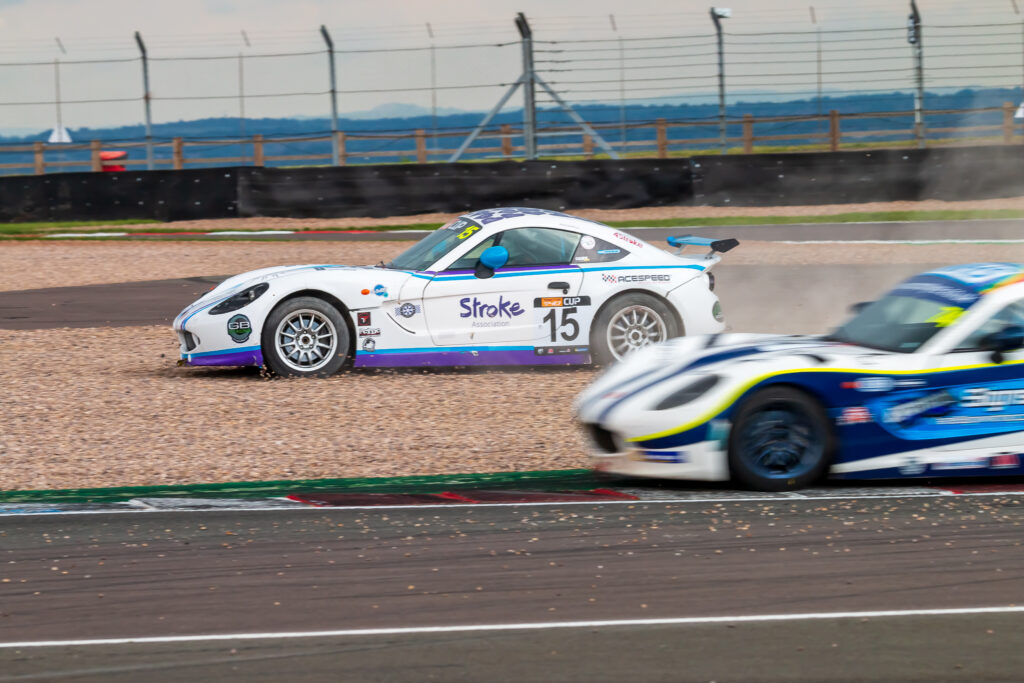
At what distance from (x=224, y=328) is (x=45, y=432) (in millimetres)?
1781

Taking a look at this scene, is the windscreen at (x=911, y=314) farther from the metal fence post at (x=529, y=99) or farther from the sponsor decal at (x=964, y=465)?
the metal fence post at (x=529, y=99)

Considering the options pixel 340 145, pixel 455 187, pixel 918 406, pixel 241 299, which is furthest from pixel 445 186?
pixel 918 406

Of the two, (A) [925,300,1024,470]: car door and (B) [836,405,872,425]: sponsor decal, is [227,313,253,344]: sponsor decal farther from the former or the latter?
(A) [925,300,1024,470]: car door

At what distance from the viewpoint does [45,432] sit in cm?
870

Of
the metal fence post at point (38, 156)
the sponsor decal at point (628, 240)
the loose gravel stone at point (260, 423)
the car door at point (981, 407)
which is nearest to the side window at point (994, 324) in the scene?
the car door at point (981, 407)

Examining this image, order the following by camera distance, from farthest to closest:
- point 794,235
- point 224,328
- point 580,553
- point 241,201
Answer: point 241,201, point 794,235, point 224,328, point 580,553

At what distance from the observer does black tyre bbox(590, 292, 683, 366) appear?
414 inches

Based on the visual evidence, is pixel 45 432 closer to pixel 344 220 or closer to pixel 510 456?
pixel 510 456

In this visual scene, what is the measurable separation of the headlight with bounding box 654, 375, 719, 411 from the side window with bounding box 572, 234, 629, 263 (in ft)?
12.8

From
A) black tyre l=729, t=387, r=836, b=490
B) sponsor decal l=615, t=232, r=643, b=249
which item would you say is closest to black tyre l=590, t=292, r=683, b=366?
sponsor decal l=615, t=232, r=643, b=249

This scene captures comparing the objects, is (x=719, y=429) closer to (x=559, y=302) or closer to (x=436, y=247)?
(x=559, y=302)

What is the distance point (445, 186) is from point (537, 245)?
11196mm

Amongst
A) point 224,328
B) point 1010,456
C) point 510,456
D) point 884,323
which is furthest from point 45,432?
point 1010,456

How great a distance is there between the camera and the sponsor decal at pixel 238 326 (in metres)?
10.1
